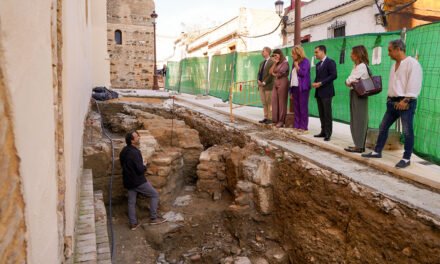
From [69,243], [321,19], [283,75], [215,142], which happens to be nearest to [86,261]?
[69,243]

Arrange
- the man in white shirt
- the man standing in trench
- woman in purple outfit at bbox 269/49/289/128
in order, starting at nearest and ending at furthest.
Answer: the man in white shirt, the man standing in trench, woman in purple outfit at bbox 269/49/289/128

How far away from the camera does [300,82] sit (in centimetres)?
636

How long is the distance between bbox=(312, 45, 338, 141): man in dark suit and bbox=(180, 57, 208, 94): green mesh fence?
932 centimetres

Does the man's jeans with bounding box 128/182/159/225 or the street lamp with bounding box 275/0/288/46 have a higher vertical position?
the street lamp with bounding box 275/0/288/46

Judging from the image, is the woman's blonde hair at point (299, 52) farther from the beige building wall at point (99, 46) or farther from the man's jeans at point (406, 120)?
the beige building wall at point (99, 46)

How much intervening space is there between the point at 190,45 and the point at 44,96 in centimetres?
3430

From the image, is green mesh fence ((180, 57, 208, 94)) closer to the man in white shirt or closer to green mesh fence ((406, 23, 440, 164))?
green mesh fence ((406, 23, 440, 164))

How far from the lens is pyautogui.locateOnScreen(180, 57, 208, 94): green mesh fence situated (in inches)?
590

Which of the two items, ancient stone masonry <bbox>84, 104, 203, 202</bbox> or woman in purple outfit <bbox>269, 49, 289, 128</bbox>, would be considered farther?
woman in purple outfit <bbox>269, 49, 289, 128</bbox>

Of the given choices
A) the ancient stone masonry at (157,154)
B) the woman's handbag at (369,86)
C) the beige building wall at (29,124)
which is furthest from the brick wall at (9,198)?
the ancient stone masonry at (157,154)

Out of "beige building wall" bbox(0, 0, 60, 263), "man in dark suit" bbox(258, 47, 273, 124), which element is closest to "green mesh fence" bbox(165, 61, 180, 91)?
"man in dark suit" bbox(258, 47, 273, 124)

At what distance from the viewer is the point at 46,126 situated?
1.67 meters

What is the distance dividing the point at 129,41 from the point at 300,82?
18.4m

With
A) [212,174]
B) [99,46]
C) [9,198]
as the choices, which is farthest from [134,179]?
[99,46]
